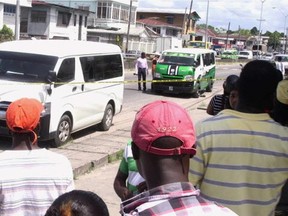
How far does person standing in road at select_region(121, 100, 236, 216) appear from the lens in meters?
1.61

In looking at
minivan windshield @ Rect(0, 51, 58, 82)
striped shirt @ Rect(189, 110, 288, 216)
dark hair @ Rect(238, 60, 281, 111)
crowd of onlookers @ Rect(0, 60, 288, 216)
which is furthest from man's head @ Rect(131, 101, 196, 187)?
minivan windshield @ Rect(0, 51, 58, 82)

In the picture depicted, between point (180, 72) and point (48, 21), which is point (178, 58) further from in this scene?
point (48, 21)

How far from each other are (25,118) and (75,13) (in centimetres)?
5843

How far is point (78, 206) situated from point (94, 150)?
6887 mm

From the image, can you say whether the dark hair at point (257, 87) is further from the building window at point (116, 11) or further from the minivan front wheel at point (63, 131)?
the building window at point (116, 11)

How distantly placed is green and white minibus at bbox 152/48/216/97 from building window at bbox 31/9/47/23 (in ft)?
126

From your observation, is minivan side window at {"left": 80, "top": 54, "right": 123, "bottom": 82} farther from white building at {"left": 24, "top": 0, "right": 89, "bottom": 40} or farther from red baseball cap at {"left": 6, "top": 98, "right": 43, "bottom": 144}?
white building at {"left": 24, "top": 0, "right": 89, "bottom": 40}

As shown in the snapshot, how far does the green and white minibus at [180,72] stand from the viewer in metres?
19.2

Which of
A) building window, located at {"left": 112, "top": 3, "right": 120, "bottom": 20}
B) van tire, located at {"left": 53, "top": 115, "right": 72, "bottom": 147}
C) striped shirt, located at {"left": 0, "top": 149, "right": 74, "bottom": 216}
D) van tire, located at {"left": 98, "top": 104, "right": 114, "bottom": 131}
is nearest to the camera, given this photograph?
striped shirt, located at {"left": 0, "top": 149, "right": 74, "bottom": 216}

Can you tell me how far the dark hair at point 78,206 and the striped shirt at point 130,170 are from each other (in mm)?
1221

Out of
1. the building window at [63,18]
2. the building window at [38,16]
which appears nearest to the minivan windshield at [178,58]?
the building window at [38,16]

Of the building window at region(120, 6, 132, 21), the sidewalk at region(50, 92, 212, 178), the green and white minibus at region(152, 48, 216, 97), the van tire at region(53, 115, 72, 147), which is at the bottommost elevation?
the sidewalk at region(50, 92, 212, 178)

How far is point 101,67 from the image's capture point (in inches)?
419

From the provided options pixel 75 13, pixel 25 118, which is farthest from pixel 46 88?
pixel 75 13
